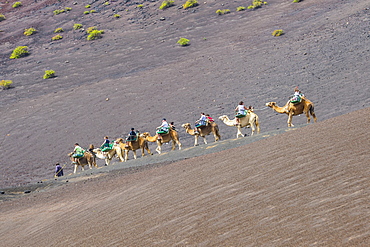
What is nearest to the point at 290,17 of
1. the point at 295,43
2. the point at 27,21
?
the point at 295,43

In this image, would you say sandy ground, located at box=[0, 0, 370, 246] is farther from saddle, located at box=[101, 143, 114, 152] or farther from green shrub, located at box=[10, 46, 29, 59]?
saddle, located at box=[101, 143, 114, 152]

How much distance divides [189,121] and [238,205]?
26.9 metres

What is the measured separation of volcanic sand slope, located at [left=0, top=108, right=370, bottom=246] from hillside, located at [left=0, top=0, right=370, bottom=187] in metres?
16.2

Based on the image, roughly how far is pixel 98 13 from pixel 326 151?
58.7m

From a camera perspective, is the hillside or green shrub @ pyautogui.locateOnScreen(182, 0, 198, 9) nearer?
the hillside

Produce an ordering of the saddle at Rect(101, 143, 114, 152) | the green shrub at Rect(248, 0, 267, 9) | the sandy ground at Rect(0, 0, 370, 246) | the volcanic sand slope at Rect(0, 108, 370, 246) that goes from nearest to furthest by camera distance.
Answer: the volcanic sand slope at Rect(0, 108, 370, 246)
the sandy ground at Rect(0, 0, 370, 246)
the saddle at Rect(101, 143, 114, 152)
the green shrub at Rect(248, 0, 267, 9)

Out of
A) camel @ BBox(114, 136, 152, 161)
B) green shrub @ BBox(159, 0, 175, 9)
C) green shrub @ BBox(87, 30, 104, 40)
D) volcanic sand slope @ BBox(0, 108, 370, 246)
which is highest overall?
green shrub @ BBox(159, 0, 175, 9)

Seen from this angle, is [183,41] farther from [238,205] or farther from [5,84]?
[238,205]

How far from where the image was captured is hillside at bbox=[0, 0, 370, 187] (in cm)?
3772

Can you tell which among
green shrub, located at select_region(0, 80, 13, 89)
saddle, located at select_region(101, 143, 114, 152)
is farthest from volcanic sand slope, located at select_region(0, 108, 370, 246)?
green shrub, located at select_region(0, 80, 13, 89)

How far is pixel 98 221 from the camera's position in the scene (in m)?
13.0

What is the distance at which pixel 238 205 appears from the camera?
10719 mm

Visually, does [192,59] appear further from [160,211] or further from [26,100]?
[160,211]

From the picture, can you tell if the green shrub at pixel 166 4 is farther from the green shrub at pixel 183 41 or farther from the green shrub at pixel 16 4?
the green shrub at pixel 16 4
